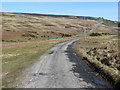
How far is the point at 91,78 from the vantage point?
14344mm

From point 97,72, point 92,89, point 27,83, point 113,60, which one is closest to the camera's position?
point 92,89

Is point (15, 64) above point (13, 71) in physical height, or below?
below

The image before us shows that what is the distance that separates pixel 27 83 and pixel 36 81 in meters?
0.73

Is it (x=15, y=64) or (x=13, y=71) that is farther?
(x=15, y=64)

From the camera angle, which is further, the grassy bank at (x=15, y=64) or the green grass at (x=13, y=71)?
the grassy bank at (x=15, y=64)

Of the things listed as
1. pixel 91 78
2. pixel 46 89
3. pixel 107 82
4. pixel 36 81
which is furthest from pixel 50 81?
pixel 107 82

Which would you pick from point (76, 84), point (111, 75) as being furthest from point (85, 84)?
point (111, 75)

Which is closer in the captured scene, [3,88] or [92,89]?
[92,89]

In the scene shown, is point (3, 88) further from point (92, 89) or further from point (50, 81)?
point (92, 89)

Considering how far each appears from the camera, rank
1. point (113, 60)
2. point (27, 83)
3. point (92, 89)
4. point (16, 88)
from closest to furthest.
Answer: point (92, 89) < point (16, 88) < point (27, 83) < point (113, 60)

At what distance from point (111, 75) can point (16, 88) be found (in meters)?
6.69

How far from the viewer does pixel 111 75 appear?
1393 cm

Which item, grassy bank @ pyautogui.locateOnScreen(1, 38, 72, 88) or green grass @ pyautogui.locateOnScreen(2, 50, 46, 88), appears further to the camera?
grassy bank @ pyautogui.locateOnScreen(1, 38, 72, 88)

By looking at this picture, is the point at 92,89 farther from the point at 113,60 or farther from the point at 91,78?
the point at 113,60
